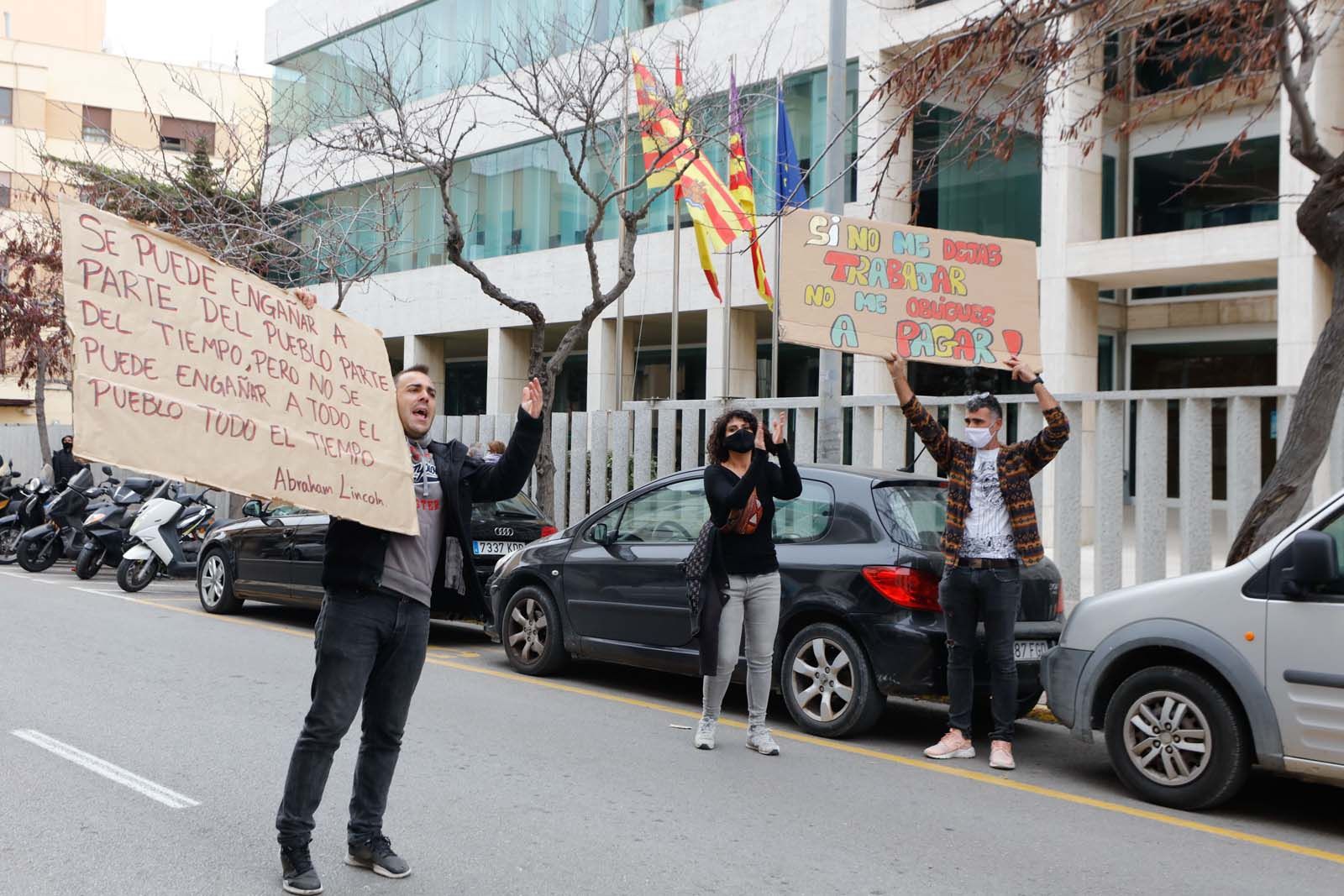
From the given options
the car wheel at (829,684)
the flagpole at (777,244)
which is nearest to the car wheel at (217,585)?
the flagpole at (777,244)

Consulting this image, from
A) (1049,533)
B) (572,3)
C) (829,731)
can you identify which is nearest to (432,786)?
(829,731)

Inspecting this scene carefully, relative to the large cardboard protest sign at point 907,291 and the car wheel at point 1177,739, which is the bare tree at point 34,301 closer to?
the large cardboard protest sign at point 907,291

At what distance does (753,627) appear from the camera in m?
7.26

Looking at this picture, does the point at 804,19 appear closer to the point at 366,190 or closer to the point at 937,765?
the point at 366,190

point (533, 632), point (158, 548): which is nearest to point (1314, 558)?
point (533, 632)

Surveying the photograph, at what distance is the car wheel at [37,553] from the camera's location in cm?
1808

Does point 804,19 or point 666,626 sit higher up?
point 804,19

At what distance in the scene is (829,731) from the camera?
778cm

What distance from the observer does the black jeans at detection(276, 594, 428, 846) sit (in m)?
4.62

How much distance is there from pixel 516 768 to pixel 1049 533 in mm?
9043

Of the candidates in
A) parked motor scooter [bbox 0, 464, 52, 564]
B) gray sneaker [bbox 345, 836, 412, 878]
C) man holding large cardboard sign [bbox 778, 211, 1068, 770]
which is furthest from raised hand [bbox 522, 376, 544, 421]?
parked motor scooter [bbox 0, 464, 52, 564]

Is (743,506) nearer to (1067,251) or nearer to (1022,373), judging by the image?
(1022,373)

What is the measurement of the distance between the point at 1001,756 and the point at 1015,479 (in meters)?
1.52

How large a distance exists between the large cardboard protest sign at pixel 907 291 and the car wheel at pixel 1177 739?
2462 millimetres
